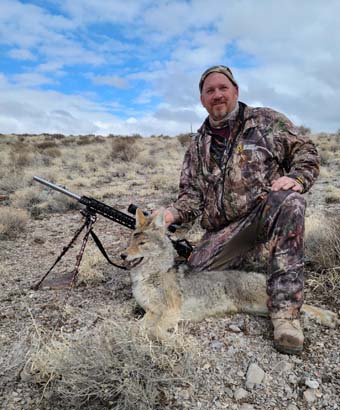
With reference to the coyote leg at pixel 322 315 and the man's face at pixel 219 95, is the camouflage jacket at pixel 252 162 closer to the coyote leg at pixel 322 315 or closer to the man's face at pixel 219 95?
the man's face at pixel 219 95

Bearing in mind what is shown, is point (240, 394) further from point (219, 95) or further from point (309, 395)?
point (219, 95)

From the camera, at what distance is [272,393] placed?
293 cm

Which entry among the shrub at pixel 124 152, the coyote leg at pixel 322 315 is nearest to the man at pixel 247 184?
the coyote leg at pixel 322 315

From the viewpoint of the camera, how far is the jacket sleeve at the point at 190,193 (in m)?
4.97

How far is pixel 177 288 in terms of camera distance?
4.22 metres

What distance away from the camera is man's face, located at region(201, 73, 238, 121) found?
4504 millimetres

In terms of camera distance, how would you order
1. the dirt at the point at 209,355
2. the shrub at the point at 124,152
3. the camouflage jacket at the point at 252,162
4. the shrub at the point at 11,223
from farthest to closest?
the shrub at the point at 124,152, the shrub at the point at 11,223, the camouflage jacket at the point at 252,162, the dirt at the point at 209,355

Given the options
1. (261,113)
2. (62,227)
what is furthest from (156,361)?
(62,227)

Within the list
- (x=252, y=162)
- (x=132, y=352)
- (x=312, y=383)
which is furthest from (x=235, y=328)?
(x=252, y=162)

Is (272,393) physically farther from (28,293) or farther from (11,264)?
(11,264)

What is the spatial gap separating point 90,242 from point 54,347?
4.49 metres

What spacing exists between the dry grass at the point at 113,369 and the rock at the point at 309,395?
852mm

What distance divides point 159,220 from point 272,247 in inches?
52.0

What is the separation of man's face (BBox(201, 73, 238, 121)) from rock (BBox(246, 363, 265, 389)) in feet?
9.10
